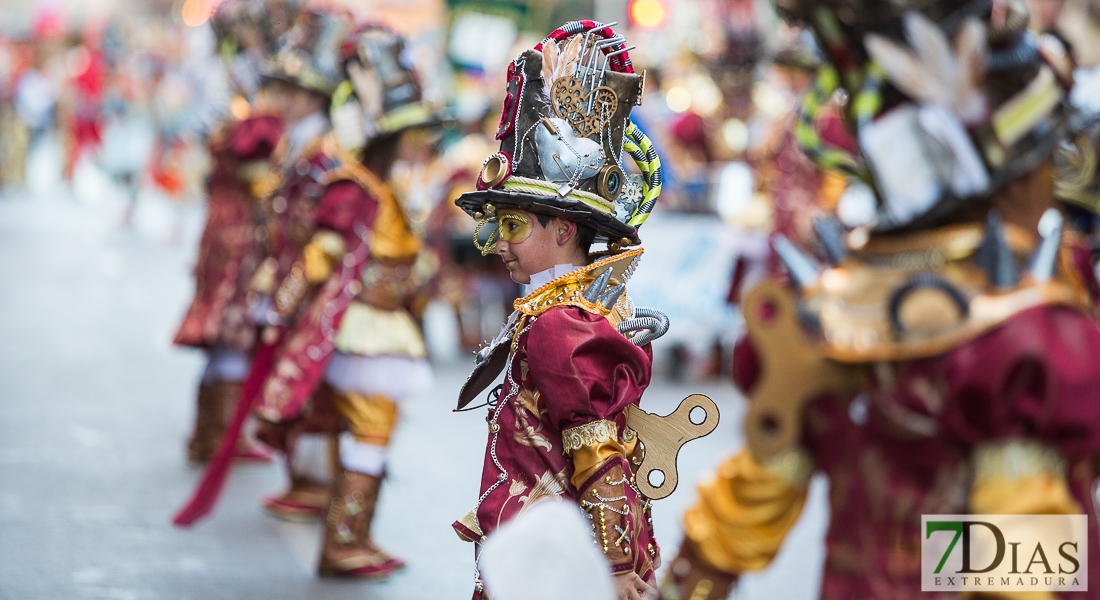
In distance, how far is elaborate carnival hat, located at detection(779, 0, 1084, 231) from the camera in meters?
1.74

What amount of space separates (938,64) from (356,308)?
3342 millimetres

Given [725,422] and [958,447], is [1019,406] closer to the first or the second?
[958,447]

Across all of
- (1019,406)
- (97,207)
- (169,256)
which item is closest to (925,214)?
(1019,406)

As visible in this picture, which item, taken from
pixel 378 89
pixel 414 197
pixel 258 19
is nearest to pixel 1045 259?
pixel 378 89

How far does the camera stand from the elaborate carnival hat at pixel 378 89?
16.0 ft

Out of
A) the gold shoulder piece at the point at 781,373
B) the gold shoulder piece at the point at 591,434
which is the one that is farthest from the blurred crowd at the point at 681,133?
the gold shoulder piece at the point at 781,373

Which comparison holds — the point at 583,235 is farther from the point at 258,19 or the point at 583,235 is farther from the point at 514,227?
the point at 258,19

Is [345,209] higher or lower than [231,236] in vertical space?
lower

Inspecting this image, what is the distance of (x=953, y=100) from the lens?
1762 millimetres

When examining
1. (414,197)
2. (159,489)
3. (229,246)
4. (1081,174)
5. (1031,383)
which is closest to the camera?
(1031,383)

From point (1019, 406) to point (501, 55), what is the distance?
11.2 meters

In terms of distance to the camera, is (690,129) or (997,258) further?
(690,129)

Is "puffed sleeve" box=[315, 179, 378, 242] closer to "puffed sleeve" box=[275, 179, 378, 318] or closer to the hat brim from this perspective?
"puffed sleeve" box=[275, 179, 378, 318]

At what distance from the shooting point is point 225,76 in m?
7.22
